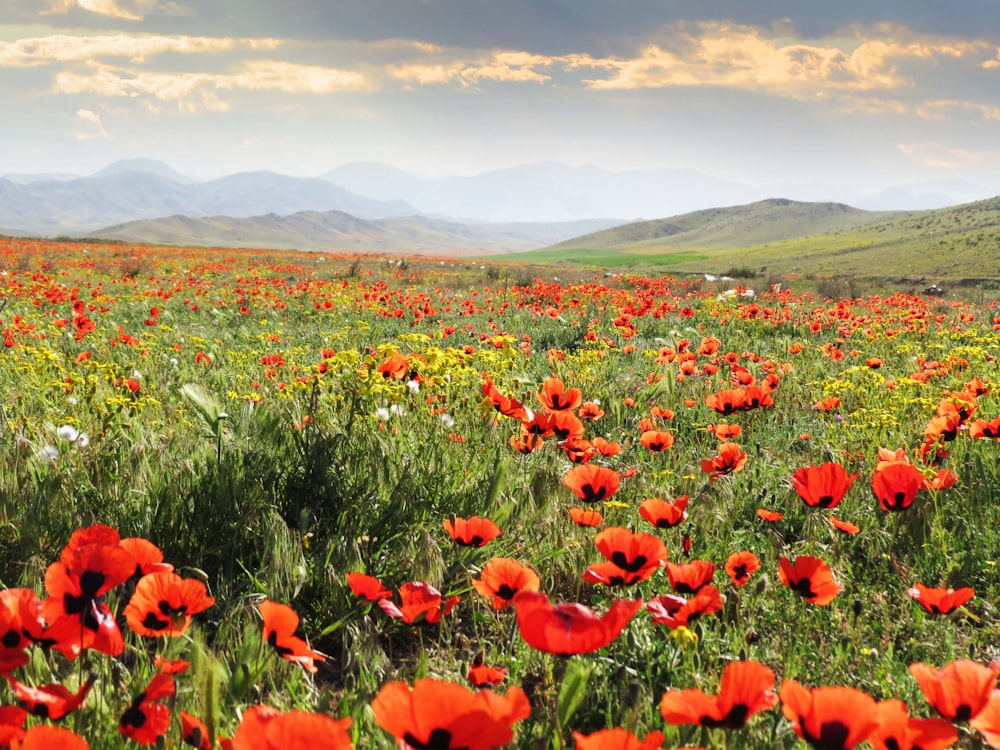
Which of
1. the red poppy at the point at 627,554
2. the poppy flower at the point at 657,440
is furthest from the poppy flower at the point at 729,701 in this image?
the poppy flower at the point at 657,440

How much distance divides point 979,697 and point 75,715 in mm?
1696

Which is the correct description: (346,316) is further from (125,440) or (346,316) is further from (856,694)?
(856,694)

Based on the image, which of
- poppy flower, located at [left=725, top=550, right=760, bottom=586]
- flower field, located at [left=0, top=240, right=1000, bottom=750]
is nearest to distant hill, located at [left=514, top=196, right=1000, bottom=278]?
flower field, located at [left=0, top=240, right=1000, bottom=750]

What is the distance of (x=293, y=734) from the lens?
883 mm

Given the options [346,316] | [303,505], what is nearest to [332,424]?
[303,505]

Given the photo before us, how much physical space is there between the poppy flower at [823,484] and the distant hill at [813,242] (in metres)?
41.6

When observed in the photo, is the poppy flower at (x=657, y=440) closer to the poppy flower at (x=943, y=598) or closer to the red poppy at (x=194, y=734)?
the poppy flower at (x=943, y=598)

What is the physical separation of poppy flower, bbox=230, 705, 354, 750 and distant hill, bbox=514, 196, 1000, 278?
4322cm

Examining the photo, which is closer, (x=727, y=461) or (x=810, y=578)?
(x=810, y=578)

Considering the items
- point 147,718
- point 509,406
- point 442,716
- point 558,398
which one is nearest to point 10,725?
point 147,718

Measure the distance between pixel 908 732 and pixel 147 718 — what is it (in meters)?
1.32

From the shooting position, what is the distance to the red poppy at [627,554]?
1.66 meters

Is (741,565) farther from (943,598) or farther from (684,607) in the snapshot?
(943,598)

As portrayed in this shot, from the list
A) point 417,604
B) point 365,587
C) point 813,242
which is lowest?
point 417,604
